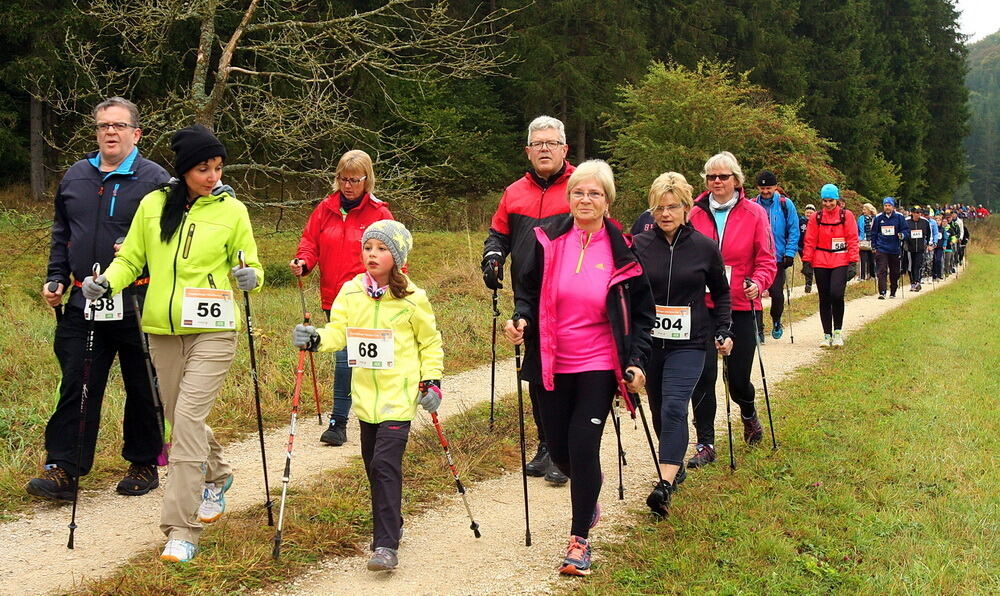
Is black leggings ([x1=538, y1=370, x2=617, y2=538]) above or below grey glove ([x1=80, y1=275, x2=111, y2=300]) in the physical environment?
below

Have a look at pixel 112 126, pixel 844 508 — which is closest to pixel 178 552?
pixel 112 126

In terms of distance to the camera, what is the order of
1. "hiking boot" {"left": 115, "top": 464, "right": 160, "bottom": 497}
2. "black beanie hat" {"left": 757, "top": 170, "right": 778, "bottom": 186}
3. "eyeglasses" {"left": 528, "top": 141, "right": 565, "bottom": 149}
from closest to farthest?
1. "hiking boot" {"left": 115, "top": 464, "right": 160, "bottom": 497}
2. "eyeglasses" {"left": 528, "top": 141, "right": 565, "bottom": 149}
3. "black beanie hat" {"left": 757, "top": 170, "right": 778, "bottom": 186}

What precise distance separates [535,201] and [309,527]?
2.52m

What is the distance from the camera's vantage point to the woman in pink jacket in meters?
6.82

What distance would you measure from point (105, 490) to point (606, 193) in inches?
145

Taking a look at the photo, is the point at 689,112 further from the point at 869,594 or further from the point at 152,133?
the point at 869,594

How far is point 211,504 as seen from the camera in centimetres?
538

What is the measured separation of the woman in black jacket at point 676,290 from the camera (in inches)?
229

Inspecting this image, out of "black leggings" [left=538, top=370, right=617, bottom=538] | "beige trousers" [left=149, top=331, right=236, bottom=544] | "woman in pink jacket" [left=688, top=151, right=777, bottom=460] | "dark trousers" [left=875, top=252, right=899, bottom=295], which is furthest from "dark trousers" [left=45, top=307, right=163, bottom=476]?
"dark trousers" [left=875, top=252, right=899, bottom=295]

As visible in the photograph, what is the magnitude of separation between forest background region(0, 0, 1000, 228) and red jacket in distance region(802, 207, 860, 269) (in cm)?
653

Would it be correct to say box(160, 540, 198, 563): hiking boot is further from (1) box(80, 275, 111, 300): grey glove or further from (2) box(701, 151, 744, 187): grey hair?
(2) box(701, 151, 744, 187): grey hair

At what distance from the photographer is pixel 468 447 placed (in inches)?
274

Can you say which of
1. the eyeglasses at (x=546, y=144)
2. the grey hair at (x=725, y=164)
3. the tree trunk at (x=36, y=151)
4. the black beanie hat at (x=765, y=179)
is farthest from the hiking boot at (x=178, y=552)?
the tree trunk at (x=36, y=151)

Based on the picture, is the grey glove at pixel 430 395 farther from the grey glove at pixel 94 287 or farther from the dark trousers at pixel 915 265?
the dark trousers at pixel 915 265
